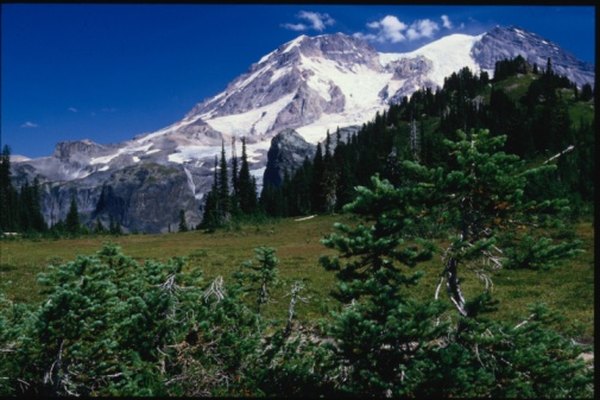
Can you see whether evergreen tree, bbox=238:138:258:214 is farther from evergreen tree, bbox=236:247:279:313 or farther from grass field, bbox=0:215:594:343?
evergreen tree, bbox=236:247:279:313

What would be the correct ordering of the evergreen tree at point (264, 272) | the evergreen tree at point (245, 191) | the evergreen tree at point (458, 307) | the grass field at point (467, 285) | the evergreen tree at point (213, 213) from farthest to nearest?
the evergreen tree at point (245, 191) < the evergreen tree at point (213, 213) < the grass field at point (467, 285) < the evergreen tree at point (264, 272) < the evergreen tree at point (458, 307)

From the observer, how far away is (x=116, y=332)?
29.8ft

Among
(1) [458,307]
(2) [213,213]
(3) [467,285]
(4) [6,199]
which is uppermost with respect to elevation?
(4) [6,199]

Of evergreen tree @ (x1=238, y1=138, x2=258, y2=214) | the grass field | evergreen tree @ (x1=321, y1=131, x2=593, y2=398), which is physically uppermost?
evergreen tree @ (x1=238, y1=138, x2=258, y2=214)

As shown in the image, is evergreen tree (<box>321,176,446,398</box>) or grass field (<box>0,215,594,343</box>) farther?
grass field (<box>0,215,594,343</box>)

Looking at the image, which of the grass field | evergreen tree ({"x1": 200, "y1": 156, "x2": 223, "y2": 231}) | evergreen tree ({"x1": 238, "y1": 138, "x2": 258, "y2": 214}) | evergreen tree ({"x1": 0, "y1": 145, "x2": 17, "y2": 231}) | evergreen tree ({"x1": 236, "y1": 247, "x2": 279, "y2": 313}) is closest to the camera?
evergreen tree ({"x1": 236, "y1": 247, "x2": 279, "y2": 313})

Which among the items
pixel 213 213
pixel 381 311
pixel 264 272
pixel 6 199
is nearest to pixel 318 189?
pixel 213 213

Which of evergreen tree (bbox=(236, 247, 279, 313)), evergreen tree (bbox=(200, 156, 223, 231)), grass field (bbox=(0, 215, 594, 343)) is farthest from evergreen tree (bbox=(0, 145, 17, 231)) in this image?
evergreen tree (bbox=(236, 247, 279, 313))

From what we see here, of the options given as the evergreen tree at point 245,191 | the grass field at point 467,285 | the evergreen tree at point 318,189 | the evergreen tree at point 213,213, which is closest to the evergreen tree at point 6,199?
the evergreen tree at point 213,213

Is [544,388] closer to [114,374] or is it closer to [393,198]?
[393,198]

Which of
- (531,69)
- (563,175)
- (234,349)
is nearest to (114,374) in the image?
(234,349)

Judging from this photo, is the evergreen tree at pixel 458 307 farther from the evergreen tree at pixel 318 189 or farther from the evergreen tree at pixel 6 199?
the evergreen tree at pixel 6 199

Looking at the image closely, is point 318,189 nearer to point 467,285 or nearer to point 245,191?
point 245,191

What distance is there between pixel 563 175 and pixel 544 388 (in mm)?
80822
